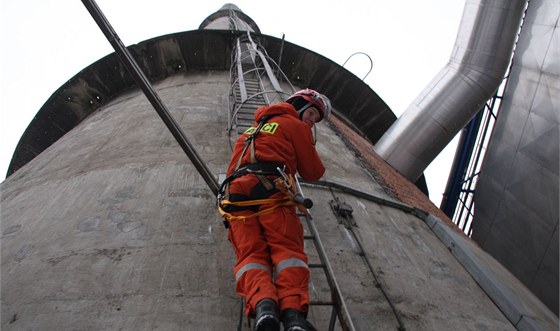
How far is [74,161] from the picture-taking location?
4805 millimetres

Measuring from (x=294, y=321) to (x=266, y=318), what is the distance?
14cm

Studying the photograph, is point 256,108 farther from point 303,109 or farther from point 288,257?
point 288,257

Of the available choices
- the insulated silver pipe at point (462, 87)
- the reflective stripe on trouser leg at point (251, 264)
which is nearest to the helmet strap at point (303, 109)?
the reflective stripe on trouser leg at point (251, 264)

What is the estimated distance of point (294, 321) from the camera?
2.07 m

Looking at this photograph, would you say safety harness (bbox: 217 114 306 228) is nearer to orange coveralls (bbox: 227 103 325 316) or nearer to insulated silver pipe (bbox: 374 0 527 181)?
orange coveralls (bbox: 227 103 325 316)

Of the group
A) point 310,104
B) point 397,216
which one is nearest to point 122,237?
point 310,104

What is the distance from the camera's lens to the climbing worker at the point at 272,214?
7.19 feet

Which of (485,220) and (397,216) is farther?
(485,220)

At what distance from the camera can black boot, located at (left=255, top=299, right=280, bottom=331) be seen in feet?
6.66

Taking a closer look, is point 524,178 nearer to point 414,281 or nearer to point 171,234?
point 414,281

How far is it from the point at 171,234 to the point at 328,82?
6.86m

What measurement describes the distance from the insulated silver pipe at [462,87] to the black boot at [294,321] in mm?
6517

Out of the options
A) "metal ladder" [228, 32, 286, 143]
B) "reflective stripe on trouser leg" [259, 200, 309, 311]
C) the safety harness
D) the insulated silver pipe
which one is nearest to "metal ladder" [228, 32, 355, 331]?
"metal ladder" [228, 32, 286, 143]

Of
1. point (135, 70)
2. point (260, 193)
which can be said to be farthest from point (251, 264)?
point (135, 70)
